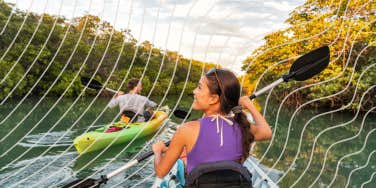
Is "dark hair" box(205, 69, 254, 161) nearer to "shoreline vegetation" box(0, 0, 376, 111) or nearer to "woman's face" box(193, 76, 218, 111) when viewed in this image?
"woman's face" box(193, 76, 218, 111)

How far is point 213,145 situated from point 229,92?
0.19 metres

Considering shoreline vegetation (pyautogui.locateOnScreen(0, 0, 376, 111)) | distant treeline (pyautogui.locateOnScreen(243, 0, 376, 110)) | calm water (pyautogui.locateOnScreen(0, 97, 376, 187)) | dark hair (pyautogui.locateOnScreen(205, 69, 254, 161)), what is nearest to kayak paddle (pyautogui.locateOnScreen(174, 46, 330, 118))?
calm water (pyautogui.locateOnScreen(0, 97, 376, 187))

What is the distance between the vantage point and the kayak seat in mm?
1164

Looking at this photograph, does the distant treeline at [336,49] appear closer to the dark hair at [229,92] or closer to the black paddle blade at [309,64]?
the black paddle blade at [309,64]

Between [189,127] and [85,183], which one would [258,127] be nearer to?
[189,127]

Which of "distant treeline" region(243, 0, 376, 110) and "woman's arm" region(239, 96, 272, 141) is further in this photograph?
"distant treeline" region(243, 0, 376, 110)

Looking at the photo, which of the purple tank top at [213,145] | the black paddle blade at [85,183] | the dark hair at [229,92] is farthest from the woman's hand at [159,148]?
the black paddle blade at [85,183]

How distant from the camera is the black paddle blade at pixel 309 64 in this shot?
1770mm

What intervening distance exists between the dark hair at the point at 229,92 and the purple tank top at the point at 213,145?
1.5 inches

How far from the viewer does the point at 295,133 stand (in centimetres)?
824

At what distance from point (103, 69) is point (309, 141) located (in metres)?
12.6

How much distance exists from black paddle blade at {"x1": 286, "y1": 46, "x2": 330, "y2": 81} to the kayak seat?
29.0 inches

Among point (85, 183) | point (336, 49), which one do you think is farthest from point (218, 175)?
point (336, 49)

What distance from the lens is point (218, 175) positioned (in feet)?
3.84
